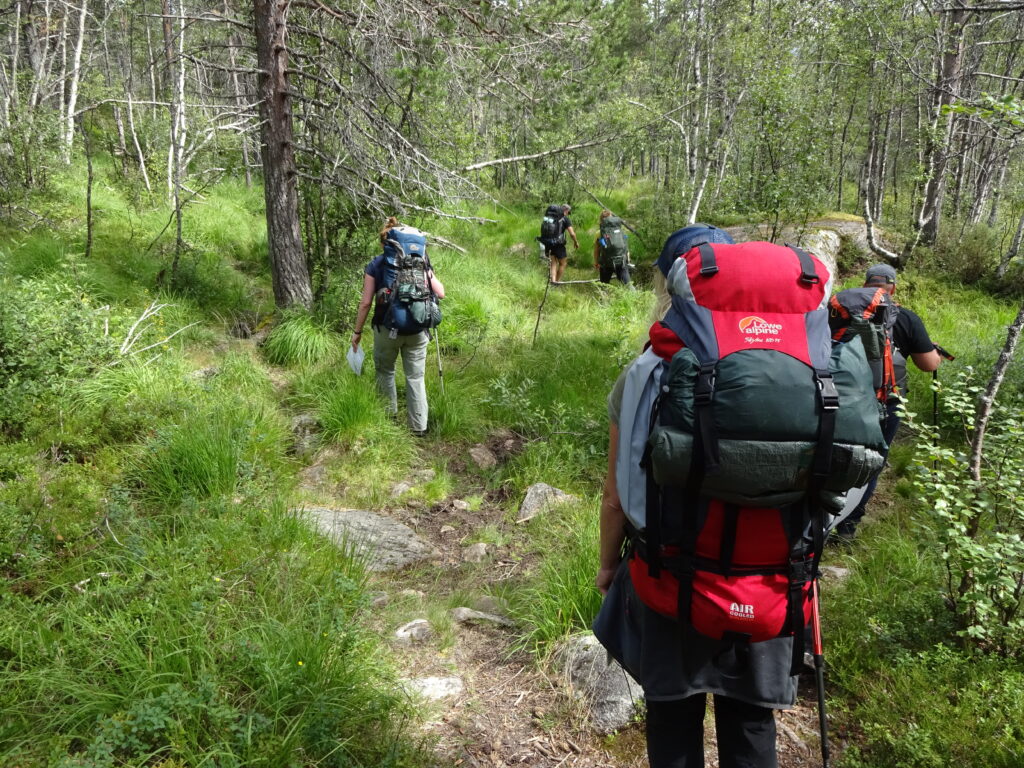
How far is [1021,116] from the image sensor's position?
2.68 m

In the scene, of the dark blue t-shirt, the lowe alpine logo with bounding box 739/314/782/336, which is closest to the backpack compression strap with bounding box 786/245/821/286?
the lowe alpine logo with bounding box 739/314/782/336

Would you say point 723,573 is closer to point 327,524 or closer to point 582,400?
point 327,524

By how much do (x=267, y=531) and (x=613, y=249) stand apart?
7.87 meters

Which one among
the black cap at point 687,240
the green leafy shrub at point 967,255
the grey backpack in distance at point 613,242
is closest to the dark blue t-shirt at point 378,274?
the black cap at point 687,240

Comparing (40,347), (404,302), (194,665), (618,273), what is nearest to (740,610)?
(194,665)

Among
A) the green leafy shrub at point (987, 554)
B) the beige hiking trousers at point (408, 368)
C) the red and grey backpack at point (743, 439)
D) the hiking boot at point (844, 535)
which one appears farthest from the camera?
the beige hiking trousers at point (408, 368)

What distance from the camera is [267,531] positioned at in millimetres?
3410

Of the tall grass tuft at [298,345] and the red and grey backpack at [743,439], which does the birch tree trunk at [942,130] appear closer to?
the tall grass tuft at [298,345]

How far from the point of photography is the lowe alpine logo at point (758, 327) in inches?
60.2

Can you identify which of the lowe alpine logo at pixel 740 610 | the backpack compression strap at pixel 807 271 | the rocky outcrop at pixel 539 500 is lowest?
the rocky outcrop at pixel 539 500

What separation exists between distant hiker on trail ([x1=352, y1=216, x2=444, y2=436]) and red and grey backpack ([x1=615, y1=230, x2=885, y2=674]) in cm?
377

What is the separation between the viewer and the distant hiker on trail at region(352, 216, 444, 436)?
523 centimetres

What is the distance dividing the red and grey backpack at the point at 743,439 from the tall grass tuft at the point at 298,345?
5448mm

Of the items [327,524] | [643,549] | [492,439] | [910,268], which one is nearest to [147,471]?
[327,524]
